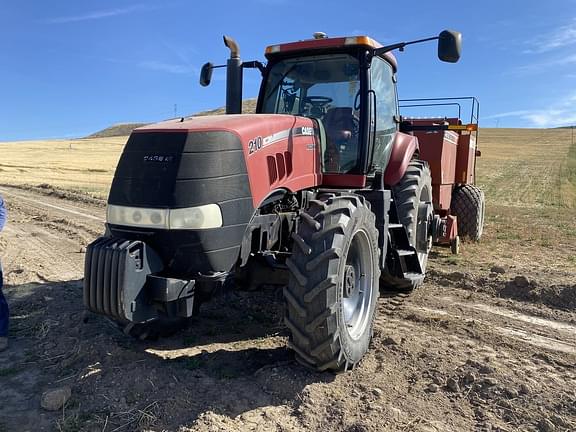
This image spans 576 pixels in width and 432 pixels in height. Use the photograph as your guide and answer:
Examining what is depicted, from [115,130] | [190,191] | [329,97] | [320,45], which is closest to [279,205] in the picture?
[190,191]

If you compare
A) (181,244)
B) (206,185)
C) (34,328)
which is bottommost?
(34,328)

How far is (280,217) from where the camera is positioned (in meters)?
4.22

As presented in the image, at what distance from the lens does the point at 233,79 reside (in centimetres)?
511

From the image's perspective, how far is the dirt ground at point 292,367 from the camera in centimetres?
344

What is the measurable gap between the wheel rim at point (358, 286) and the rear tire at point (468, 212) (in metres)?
5.51

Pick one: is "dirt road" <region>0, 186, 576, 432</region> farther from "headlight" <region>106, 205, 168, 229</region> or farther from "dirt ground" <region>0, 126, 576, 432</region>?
"headlight" <region>106, 205, 168, 229</region>

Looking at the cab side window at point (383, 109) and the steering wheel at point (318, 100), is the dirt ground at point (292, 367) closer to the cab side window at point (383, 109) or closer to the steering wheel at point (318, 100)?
the cab side window at point (383, 109)

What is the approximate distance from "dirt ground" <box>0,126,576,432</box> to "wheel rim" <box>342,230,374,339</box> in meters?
0.32

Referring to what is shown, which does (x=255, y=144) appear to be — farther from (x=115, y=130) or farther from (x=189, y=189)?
(x=115, y=130)

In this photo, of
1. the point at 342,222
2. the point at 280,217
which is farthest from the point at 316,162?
the point at 342,222

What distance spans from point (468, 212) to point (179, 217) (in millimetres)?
7096

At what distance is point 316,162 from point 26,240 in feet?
22.0

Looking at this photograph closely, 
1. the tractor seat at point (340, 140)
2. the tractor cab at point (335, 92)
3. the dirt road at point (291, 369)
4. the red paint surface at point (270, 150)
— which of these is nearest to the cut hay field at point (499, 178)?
the dirt road at point (291, 369)

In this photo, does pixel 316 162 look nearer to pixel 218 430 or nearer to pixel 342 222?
pixel 342 222
